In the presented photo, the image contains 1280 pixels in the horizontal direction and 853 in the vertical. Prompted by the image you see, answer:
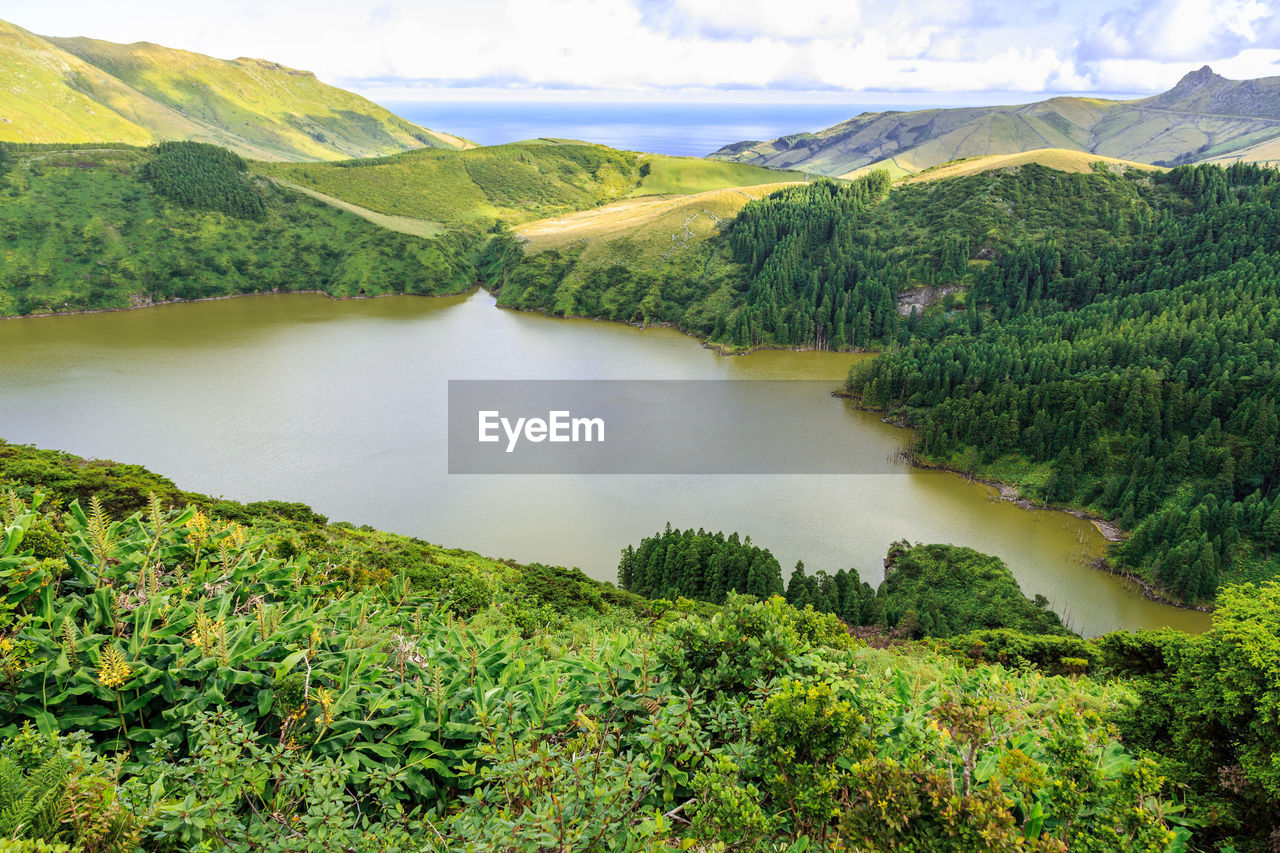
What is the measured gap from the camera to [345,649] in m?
7.38

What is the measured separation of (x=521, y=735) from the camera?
19.1 ft

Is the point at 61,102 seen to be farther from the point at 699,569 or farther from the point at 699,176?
the point at 699,569

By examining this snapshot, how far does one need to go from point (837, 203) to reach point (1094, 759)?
4312 inches

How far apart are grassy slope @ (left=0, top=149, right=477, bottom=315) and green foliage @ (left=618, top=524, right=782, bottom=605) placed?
8959cm

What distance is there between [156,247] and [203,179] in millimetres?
19791

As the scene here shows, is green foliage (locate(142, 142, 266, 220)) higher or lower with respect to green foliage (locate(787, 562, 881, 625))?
higher


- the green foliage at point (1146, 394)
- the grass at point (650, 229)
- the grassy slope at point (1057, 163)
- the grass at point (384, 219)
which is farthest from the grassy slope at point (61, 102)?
the grassy slope at point (1057, 163)

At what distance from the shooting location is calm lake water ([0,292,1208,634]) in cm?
3697

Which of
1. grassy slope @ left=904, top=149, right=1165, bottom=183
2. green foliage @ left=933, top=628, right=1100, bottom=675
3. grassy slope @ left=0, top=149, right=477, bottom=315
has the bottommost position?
green foliage @ left=933, top=628, right=1100, bottom=675

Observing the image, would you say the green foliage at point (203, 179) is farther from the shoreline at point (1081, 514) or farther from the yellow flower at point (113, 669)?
the yellow flower at point (113, 669)

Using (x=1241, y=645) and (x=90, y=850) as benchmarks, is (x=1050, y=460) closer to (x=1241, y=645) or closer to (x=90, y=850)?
(x=1241, y=645)

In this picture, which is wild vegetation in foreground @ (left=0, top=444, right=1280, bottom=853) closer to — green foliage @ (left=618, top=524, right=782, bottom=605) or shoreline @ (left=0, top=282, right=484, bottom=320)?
green foliage @ (left=618, top=524, right=782, bottom=605)

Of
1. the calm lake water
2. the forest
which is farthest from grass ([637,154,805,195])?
the calm lake water

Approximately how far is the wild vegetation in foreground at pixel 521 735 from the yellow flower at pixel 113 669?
0.03 meters
